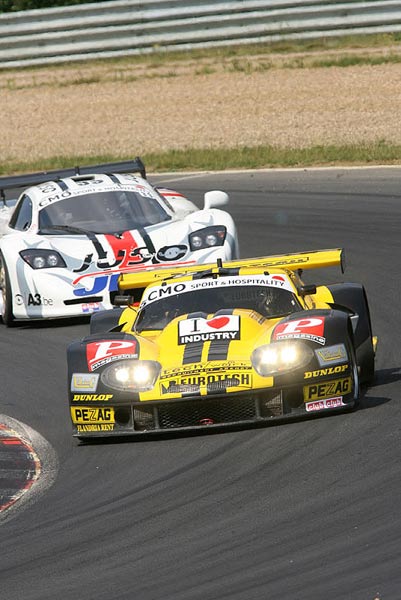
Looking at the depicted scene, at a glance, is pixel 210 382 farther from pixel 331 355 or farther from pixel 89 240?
pixel 89 240

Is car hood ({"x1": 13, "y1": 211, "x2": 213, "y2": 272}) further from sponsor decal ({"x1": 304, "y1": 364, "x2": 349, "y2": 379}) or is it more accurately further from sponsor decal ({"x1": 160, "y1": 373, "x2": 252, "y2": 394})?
sponsor decal ({"x1": 304, "y1": 364, "x2": 349, "y2": 379})

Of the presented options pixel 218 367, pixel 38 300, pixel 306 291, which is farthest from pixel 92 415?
pixel 38 300

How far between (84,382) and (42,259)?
4353 mm

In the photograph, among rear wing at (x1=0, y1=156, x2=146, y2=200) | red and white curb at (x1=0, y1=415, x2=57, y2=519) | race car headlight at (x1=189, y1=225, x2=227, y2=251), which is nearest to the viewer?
red and white curb at (x1=0, y1=415, x2=57, y2=519)

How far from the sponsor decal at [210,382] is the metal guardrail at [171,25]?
60.3ft

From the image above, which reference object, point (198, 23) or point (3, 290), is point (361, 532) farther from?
point (198, 23)

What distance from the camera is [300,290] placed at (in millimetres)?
10336

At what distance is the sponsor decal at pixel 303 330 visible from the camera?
905 cm

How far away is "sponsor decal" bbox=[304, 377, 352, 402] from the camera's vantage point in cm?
883

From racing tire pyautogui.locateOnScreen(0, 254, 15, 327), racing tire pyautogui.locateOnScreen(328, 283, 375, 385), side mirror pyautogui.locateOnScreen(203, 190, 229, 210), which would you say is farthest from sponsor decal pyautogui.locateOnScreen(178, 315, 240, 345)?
side mirror pyautogui.locateOnScreen(203, 190, 229, 210)

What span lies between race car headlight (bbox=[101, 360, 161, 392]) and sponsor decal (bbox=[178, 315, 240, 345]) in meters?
0.37

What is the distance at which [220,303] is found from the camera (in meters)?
10.0

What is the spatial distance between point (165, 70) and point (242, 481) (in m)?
22.1

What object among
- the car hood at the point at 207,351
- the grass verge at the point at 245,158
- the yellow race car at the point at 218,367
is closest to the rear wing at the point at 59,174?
the yellow race car at the point at 218,367
